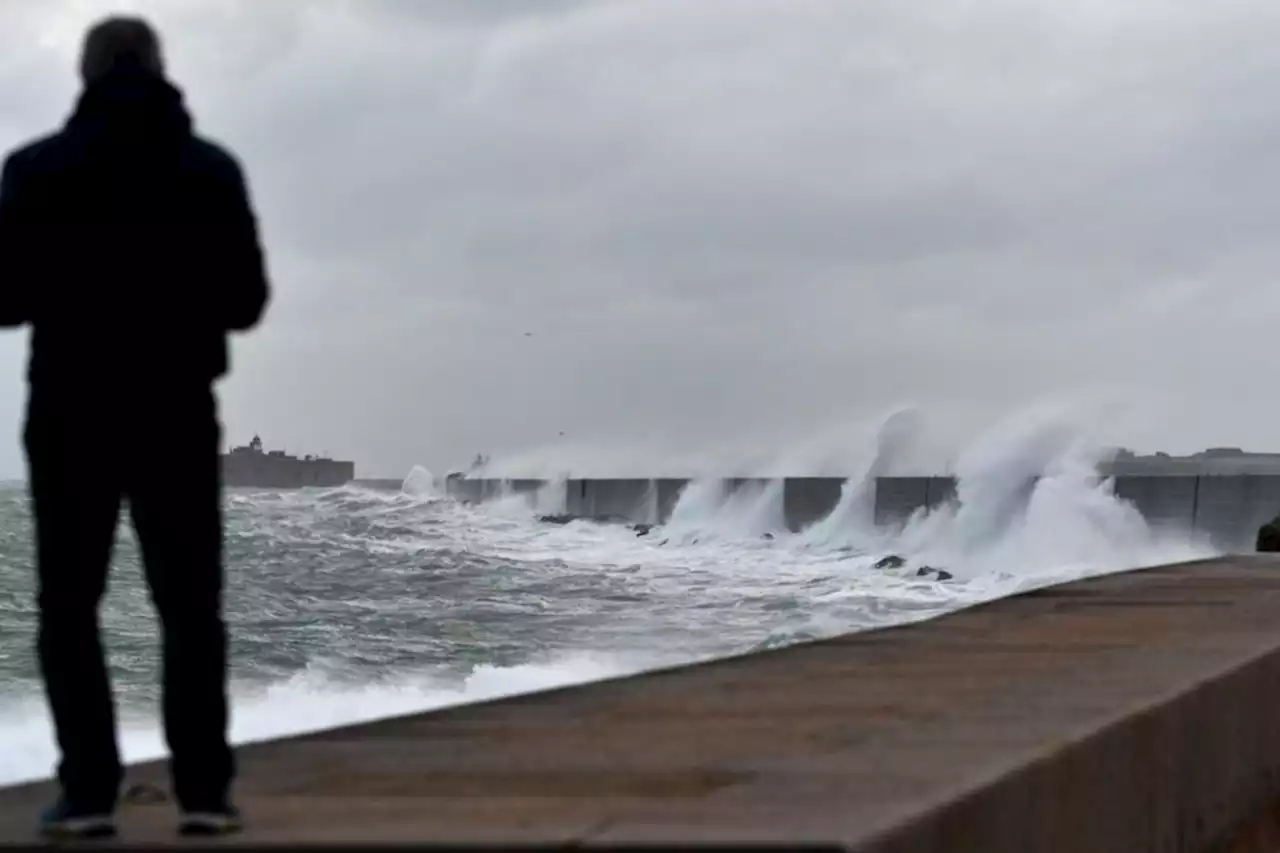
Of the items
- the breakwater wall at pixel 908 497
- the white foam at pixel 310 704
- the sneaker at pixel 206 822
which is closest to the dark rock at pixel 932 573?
the breakwater wall at pixel 908 497

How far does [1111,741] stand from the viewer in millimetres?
4457

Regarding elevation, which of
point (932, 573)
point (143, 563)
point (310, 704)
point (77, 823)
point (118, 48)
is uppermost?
point (118, 48)

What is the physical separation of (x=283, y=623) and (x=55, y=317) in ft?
85.9

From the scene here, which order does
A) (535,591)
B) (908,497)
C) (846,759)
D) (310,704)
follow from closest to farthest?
(846,759) → (310,704) → (535,591) → (908,497)

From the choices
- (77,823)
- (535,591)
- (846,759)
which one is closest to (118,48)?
(77,823)

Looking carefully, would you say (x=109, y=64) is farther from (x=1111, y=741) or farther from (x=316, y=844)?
(x=1111, y=741)

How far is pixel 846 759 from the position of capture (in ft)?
14.4

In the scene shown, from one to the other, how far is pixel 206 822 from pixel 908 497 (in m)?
49.6

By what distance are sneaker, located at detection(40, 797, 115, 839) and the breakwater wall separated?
3631 centimetres

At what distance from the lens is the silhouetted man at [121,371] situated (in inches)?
135

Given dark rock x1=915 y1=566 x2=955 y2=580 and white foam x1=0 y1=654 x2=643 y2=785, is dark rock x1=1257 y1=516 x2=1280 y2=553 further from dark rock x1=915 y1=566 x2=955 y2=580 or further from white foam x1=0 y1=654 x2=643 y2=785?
dark rock x1=915 y1=566 x2=955 y2=580

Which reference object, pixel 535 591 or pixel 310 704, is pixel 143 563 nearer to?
pixel 310 704

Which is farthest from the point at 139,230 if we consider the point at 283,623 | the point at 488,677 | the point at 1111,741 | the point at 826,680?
the point at 283,623

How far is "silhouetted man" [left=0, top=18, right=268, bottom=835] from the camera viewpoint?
343 centimetres
